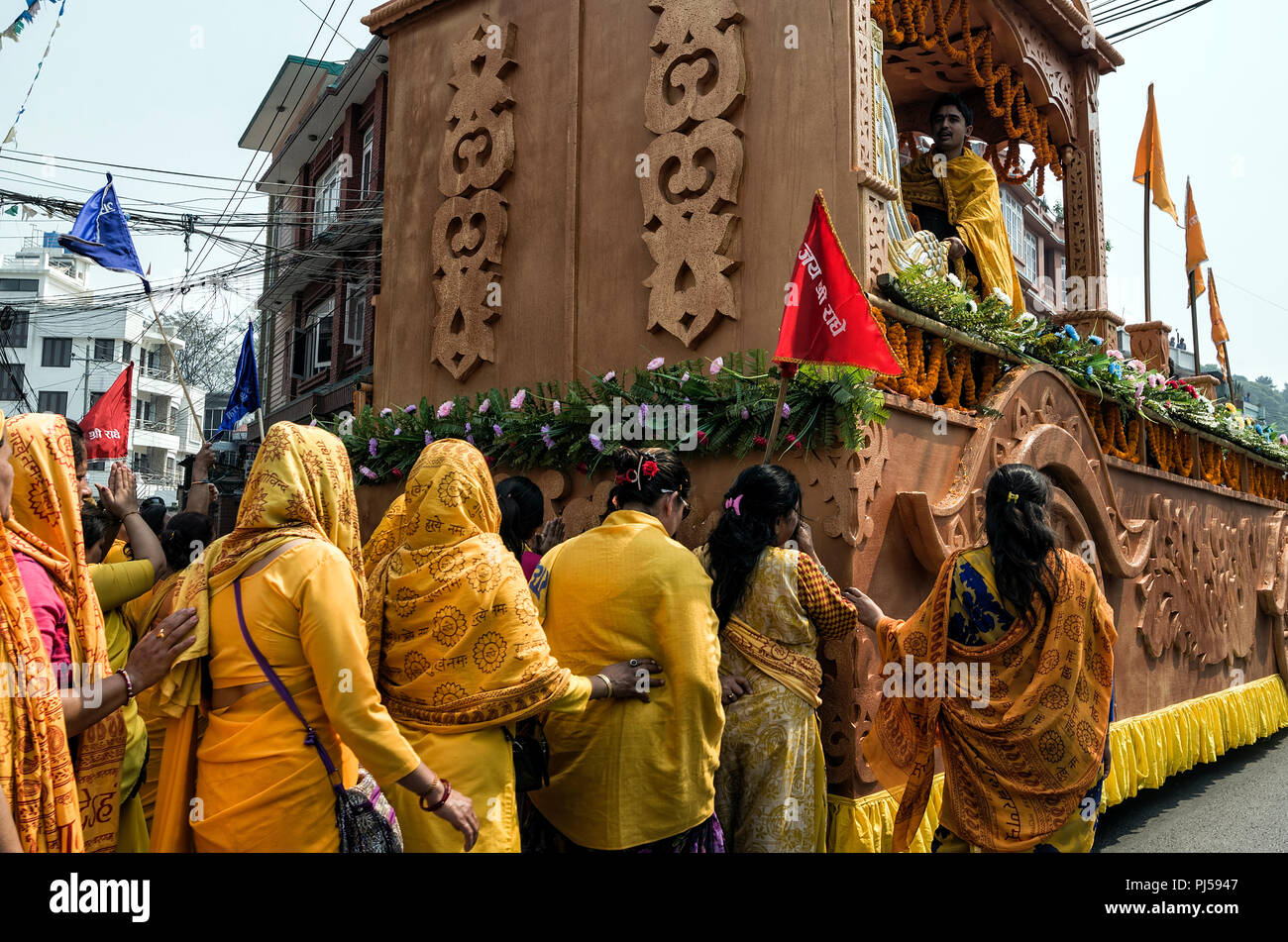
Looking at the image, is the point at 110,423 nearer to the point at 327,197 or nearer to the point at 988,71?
the point at 988,71

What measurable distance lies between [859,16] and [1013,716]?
11.2ft

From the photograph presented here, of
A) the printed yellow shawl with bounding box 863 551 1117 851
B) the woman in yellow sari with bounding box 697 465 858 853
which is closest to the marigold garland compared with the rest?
the woman in yellow sari with bounding box 697 465 858 853

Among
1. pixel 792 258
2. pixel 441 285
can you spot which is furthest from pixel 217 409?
pixel 792 258

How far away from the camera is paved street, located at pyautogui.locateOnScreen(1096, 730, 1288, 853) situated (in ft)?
18.7

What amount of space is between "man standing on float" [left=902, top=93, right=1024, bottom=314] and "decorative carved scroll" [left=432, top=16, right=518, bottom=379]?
3034 mm

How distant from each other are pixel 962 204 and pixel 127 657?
Result: 19.5 ft

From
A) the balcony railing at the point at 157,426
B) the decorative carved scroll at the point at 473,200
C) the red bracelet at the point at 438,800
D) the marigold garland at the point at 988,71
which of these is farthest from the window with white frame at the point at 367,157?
the balcony railing at the point at 157,426

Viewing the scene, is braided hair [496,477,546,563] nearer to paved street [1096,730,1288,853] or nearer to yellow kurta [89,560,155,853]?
yellow kurta [89,560,155,853]

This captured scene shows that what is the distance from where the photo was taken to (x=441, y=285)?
6.23 m

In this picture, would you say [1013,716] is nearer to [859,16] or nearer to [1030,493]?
[1030,493]

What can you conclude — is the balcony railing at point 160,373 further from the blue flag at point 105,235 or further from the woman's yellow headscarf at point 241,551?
the woman's yellow headscarf at point 241,551

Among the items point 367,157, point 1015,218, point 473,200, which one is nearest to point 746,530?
point 473,200

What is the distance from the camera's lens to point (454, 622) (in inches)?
105

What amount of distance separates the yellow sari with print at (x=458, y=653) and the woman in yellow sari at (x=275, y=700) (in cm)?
21
